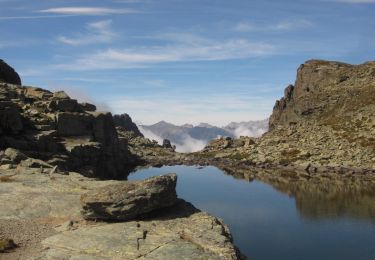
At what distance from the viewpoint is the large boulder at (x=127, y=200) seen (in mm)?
29906

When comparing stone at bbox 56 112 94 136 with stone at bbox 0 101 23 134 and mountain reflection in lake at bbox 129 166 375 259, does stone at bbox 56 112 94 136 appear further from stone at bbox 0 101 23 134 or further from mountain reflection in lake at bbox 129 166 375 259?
mountain reflection in lake at bbox 129 166 375 259

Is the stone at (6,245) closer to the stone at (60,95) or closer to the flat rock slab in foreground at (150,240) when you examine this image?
the flat rock slab in foreground at (150,240)

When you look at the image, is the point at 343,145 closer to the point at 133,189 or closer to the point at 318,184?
the point at 318,184

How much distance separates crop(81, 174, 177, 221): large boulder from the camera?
98.1 ft

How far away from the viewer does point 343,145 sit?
6073 inches

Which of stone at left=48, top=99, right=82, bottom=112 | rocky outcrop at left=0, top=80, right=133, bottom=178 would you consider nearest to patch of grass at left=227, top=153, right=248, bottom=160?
rocky outcrop at left=0, top=80, right=133, bottom=178

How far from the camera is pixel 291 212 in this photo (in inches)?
3295

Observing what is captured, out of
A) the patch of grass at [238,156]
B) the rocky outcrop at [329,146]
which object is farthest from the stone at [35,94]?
the patch of grass at [238,156]

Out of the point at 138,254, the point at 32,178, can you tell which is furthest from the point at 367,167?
the point at 138,254

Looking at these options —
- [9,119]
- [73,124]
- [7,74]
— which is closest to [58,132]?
[73,124]

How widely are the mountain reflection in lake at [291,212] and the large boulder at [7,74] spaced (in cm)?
4926

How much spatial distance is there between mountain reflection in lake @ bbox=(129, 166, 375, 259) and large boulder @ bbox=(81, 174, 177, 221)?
26.1 m

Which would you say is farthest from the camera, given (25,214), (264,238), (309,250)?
(264,238)

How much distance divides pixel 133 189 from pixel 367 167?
11795 centimetres
